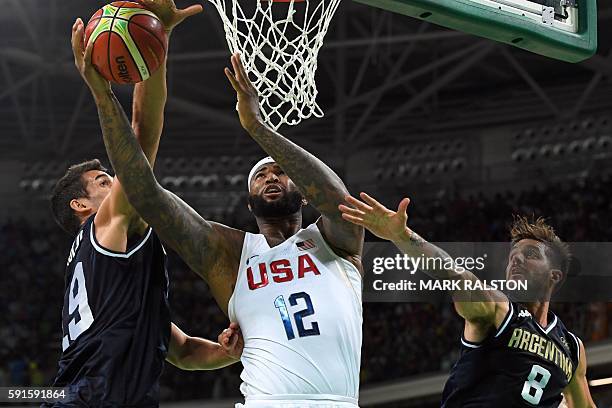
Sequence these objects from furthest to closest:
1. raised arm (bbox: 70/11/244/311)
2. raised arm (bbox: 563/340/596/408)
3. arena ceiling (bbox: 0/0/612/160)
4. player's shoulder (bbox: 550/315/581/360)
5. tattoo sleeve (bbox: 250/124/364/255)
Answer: arena ceiling (bbox: 0/0/612/160), raised arm (bbox: 563/340/596/408), player's shoulder (bbox: 550/315/581/360), tattoo sleeve (bbox: 250/124/364/255), raised arm (bbox: 70/11/244/311)

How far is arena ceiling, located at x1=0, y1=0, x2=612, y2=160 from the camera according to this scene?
15.8 meters

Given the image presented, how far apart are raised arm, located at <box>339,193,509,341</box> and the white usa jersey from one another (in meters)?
0.23

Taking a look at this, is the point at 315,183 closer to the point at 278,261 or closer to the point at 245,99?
the point at 278,261

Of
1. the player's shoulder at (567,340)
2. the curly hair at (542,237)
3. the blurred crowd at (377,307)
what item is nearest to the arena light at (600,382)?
the blurred crowd at (377,307)

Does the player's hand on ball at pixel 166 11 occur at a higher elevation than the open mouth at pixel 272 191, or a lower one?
higher

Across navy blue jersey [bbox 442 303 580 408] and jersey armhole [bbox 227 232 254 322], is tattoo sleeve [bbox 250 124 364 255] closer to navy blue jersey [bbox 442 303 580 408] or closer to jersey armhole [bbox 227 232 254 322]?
jersey armhole [bbox 227 232 254 322]

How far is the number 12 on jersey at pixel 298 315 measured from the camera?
331 cm

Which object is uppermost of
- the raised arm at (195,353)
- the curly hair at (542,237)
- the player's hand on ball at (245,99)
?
the player's hand on ball at (245,99)

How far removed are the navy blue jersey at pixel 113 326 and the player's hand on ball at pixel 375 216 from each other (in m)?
0.72

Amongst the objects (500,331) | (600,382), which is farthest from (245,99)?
(600,382)

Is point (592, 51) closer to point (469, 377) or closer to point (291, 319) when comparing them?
point (469, 377)

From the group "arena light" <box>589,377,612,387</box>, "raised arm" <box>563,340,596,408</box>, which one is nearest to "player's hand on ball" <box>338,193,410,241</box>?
"raised arm" <box>563,340,596,408</box>

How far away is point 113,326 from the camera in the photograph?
3123mm

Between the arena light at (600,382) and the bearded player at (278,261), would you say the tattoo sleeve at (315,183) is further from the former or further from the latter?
the arena light at (600,382)
